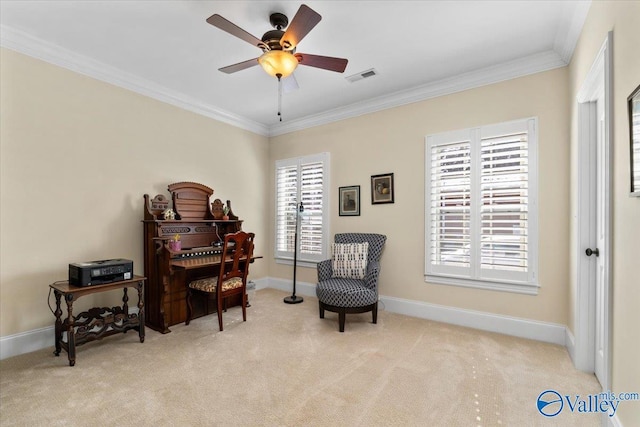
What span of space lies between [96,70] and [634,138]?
4.51m

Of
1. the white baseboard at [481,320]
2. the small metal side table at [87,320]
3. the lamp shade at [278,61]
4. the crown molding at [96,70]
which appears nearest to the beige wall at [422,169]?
the white baseboard at [481,320]

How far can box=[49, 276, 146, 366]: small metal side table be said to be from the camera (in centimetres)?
257

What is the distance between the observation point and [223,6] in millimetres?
2352

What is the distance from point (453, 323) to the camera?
351 cm

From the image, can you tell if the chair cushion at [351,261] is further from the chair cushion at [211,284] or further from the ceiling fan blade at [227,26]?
the ceiling fan blade at [227,26]

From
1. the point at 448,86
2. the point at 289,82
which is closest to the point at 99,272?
the point at 289,82

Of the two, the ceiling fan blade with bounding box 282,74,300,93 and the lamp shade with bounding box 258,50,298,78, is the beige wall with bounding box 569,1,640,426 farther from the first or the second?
the ceiling fan blade with bounding box 282,74,300,93

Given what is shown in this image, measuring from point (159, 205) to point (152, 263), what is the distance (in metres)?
0.69

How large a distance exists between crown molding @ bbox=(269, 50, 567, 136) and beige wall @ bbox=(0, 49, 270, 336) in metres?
1.99

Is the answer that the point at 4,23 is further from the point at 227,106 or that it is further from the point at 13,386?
the point at 13,386

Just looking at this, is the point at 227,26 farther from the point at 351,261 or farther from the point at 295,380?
the point at 351,261

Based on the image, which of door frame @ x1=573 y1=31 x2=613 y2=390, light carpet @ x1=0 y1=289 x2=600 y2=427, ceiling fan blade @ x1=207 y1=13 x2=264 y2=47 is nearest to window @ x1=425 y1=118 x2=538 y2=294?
door frame @ x1=573 y1=31 x2=613 y2=390

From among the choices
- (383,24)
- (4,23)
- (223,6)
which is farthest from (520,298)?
(4,23)

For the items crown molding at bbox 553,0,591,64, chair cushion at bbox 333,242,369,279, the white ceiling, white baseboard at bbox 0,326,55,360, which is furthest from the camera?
chair cushion at bbox 333,242,369,279
